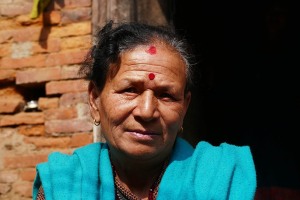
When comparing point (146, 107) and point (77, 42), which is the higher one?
point (77, 42)

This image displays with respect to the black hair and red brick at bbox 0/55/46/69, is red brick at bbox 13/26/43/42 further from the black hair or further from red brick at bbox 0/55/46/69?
the black hair

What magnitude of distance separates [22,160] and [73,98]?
51 cm

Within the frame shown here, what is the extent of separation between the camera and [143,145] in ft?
6.95

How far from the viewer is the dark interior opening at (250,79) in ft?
12.7

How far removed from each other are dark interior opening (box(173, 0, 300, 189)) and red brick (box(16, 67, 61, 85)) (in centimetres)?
91

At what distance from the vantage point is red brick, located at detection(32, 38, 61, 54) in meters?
3.42

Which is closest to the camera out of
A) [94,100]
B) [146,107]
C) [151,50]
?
[146,107]

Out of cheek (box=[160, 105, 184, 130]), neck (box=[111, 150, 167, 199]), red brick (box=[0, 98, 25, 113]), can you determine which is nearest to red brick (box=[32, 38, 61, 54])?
red brick (box=[0, 98, 25, 113])

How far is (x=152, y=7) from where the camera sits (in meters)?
3.40

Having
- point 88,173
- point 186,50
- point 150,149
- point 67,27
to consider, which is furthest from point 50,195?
point 67,27

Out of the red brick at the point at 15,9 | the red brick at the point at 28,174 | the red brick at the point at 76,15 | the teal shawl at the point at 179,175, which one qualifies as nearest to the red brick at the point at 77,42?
the red brick at the point at 76,15

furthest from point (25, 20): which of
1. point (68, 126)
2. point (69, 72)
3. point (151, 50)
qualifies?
point (151, 50)

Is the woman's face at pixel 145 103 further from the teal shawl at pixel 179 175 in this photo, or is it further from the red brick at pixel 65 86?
the red brick at pixel 65 86

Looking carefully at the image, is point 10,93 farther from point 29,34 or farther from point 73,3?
point 73,3
